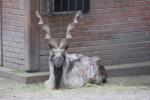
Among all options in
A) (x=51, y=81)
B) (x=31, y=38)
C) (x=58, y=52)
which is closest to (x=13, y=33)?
(x=31, y=38)

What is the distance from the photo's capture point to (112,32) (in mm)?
13836

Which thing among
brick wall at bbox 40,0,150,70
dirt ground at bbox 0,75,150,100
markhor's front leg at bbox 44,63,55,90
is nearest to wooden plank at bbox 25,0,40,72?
brick wall at bbox 40,0,150,70

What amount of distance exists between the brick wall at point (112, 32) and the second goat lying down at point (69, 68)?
425 mm

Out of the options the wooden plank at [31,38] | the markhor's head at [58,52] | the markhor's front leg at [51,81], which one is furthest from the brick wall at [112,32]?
the markhor's front leg at [51,81]

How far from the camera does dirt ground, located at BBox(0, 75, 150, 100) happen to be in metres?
11.5

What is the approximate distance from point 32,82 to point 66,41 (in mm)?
1109

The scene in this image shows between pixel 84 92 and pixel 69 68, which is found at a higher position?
pixel 69 68

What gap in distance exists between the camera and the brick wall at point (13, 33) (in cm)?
1302

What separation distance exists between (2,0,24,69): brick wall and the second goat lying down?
560 millimetres

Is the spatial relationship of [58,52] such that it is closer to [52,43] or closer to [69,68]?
[52,43]

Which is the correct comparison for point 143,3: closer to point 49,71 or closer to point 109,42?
point 109,42

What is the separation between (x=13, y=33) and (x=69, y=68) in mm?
1463

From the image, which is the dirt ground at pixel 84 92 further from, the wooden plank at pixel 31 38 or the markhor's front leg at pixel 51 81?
the wooden plank at pixel 31 38

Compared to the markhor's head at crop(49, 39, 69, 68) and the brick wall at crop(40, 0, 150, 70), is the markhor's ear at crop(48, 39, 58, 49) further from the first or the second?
the brick wall at crop(40, 0, 150, 70)
